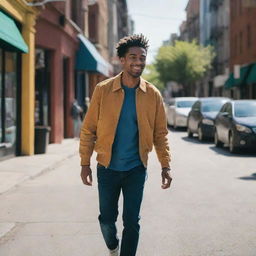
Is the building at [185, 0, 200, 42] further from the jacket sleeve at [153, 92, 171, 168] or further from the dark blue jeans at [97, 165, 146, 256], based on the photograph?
the dark blue jeans at [97, 165, 146, 256]

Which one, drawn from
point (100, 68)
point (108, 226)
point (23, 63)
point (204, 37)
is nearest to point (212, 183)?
point (108, 226)

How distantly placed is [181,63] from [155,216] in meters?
62.4

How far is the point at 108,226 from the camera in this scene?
14.9 feet

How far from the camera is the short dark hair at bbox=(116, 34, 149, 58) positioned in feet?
14.4

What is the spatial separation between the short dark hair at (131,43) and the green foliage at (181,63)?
61.4 metres

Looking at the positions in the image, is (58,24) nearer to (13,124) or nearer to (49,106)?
(49,106)

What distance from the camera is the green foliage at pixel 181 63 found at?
219 feet

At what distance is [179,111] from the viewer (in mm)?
29734

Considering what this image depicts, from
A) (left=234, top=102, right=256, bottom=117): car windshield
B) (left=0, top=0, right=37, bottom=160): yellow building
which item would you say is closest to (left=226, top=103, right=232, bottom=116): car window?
(left=234, top=102, right=256, bottom=117): car windshield

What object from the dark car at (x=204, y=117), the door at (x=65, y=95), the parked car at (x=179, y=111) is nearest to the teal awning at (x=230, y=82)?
the parked car at (x=179, y=111)

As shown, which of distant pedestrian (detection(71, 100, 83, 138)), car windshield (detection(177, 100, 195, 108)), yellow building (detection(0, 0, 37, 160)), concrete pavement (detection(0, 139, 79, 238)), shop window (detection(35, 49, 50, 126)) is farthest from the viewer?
car windshield (detection(177, 100, 195, 108))

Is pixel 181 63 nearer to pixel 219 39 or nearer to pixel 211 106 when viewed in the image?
pixel 219 39

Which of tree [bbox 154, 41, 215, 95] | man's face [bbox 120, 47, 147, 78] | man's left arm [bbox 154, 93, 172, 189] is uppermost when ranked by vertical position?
tree [bbox 154, 41, 215, 95]

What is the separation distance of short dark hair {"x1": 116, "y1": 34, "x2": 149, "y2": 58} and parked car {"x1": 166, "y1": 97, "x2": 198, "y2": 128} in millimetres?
24831
